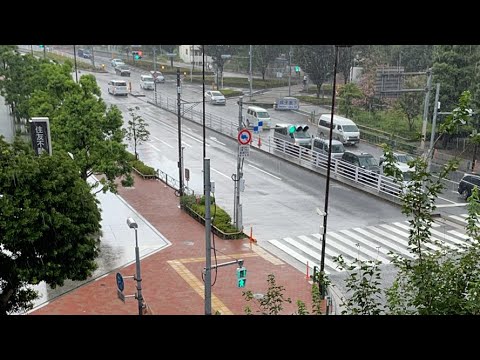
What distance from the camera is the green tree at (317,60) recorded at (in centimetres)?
3619

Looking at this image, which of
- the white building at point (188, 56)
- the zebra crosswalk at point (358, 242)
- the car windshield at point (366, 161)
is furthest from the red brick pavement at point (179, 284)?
the white building at point (188, 56)

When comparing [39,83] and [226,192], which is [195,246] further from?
[39,83]

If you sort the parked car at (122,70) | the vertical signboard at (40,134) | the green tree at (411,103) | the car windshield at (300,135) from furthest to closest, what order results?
the parked car at (122,70)
the green tree at (411,103)
the car windshield at (300,135)
the vertical signboard at (40,134)

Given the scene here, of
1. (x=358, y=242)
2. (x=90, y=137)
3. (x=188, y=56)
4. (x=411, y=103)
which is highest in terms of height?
(x=188, y=56)

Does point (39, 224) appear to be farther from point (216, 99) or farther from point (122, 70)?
point (122, 70)

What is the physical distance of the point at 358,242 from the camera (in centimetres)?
1517

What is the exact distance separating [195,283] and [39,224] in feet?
14.9

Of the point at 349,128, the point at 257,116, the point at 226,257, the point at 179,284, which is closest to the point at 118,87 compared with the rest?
the point at 257,116

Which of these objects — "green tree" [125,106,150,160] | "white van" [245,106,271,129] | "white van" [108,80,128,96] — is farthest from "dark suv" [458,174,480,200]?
"white van" [108,80,128,96]

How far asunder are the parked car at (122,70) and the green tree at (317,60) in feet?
53.8

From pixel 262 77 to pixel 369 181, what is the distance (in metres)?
27.5

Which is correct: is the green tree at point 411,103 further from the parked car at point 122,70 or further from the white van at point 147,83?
the parked car at point 122,70

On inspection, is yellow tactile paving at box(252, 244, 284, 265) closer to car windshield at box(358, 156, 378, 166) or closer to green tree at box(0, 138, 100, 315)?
green tree at box(0, 138, 100, 315)

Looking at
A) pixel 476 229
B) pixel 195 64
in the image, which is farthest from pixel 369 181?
pixel 195 64
